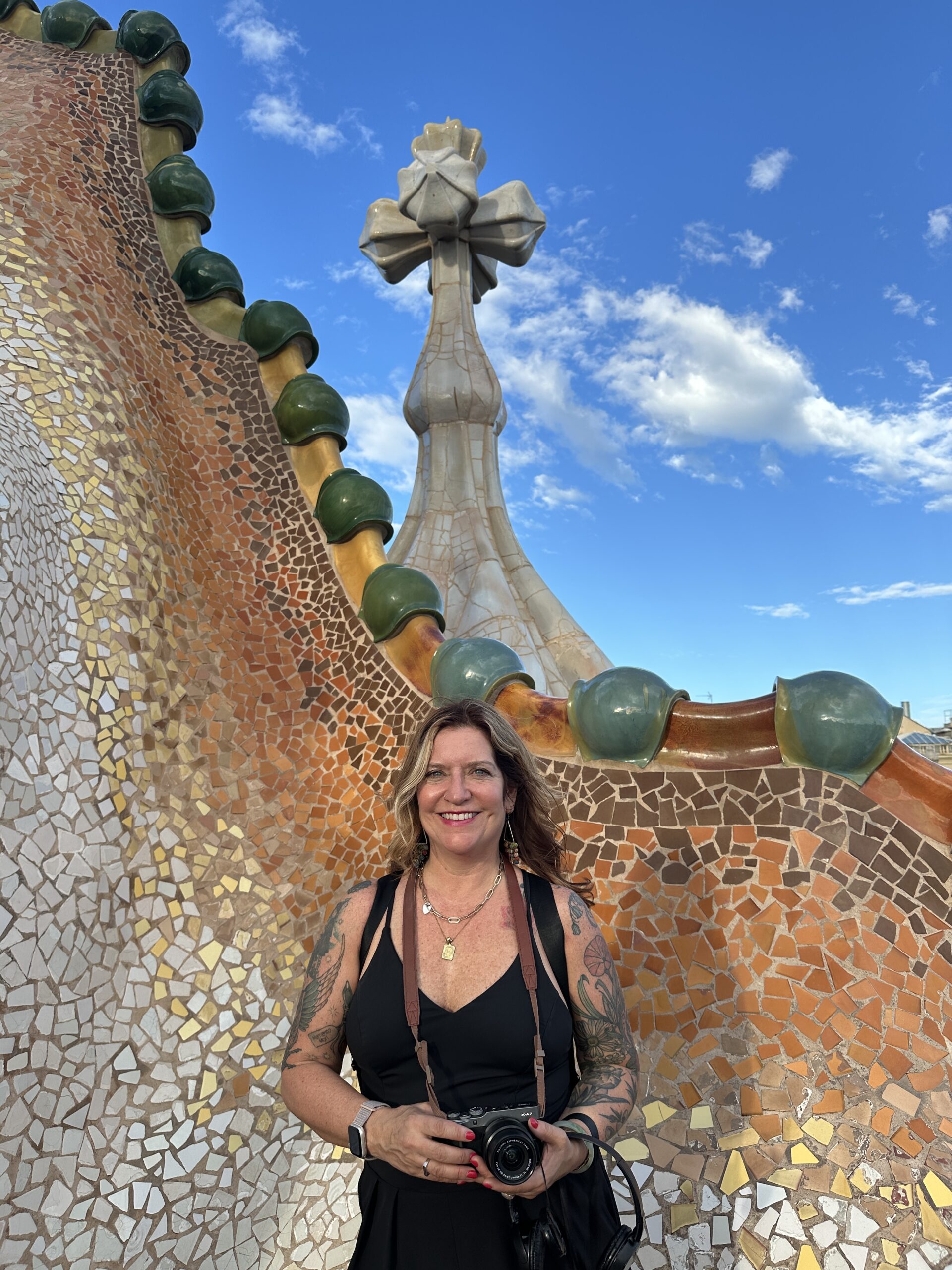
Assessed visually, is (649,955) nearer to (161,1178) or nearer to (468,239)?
(161,1178)

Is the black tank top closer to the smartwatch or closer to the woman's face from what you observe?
the smartwatch

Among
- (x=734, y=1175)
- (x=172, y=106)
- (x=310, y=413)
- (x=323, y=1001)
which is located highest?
(x=172, y=106)

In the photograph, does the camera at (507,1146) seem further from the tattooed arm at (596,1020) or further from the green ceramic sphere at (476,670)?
the green ceramic sphere at (476,670)

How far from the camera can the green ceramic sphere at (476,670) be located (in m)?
2.97

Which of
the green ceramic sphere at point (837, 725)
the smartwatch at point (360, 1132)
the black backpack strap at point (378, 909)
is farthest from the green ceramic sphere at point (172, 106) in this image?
the smartwatch at point (360, 1132)

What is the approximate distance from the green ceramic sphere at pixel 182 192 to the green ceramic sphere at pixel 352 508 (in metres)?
1.83

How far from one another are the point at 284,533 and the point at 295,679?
26.6 inches

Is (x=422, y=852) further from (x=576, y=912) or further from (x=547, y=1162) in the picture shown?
(x=547, y=1162)

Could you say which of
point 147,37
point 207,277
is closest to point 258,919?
point 207,277

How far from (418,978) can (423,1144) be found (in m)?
0.25

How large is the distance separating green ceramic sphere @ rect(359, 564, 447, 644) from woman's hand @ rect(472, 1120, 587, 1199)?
88.4 inches

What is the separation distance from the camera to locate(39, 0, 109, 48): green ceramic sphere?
5.25 metres

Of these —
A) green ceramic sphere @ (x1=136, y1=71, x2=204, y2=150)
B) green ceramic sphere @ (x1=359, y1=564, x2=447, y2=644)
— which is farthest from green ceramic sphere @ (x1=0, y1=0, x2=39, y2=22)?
green ceramic sphere @ (x1=359, y1=564, x2=447, y2=644)

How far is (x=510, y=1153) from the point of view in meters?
1.14
